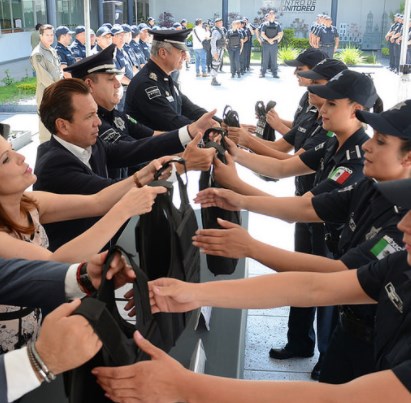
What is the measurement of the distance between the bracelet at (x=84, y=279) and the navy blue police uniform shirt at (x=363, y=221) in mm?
810

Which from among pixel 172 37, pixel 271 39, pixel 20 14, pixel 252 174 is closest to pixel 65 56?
pixel 252 174

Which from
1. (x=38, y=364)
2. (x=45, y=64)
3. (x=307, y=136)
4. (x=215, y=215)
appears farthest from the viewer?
(x=45, y=64)

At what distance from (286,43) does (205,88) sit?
9.76m

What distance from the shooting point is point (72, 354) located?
3.63 ft

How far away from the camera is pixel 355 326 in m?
1.94

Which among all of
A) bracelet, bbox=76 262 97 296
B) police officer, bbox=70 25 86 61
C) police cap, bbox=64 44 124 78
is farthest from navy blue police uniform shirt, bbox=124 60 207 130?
police officer, bbox=70 25 86 61

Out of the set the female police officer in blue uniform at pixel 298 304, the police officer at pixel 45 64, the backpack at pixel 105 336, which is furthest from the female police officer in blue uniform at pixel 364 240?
the police officer at pixel 45 64

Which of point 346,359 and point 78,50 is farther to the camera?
point 78,50

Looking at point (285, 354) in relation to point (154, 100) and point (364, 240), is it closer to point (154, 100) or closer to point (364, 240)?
point (364, 240)

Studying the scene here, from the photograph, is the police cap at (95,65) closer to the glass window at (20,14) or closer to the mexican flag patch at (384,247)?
the mexican flag patch at (384,247)

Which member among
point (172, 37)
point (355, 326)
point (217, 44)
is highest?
point (172, 37)

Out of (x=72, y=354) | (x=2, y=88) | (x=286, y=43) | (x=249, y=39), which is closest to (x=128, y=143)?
(x=72, y=354)

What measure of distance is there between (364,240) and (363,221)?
74 mm

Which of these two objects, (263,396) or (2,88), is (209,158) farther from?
(2,88)
